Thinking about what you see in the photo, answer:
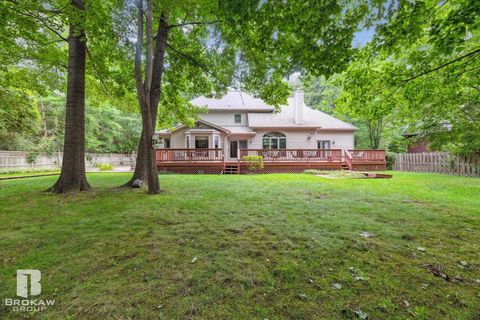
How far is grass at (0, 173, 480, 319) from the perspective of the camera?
1.84 m

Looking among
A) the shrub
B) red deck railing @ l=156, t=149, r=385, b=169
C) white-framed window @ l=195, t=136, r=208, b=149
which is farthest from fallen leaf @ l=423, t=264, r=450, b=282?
the shrub

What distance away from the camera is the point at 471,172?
11.6 meters

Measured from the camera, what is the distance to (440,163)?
44.0 ft

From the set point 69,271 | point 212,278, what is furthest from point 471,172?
point 69,271

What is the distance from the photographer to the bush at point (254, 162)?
47.1 feet

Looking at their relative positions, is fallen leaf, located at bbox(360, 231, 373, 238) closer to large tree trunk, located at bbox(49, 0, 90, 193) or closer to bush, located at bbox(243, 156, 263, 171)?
large tree trunk, located at bbox(49, 0, 90, 193)

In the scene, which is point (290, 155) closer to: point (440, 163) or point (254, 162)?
point (254, 162)

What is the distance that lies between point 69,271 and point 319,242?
3.13 metres

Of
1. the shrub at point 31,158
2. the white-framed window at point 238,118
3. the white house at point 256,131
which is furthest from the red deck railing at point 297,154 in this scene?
the shrub at point 31,158

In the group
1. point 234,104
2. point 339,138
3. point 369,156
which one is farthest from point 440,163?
point 234,104

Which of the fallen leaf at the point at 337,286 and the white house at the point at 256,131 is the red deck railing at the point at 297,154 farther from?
the fallen leaf at the point at 337,286

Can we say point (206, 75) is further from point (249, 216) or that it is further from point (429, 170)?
point (429, 170)

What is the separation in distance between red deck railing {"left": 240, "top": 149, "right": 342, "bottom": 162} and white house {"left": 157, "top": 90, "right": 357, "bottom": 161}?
2329 mm

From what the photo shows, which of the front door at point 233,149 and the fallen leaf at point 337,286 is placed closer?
the fallen leaf at point 337,286
